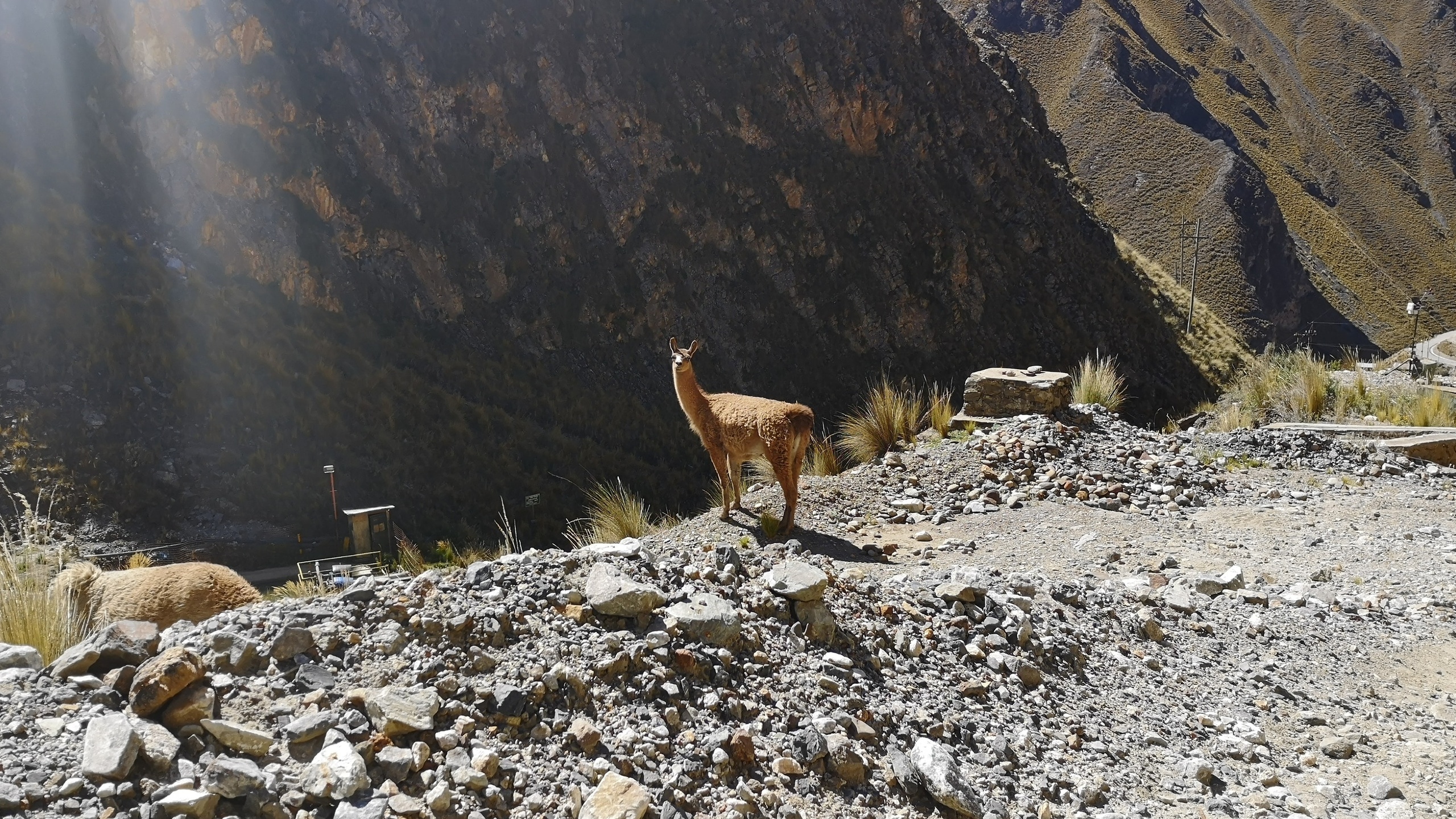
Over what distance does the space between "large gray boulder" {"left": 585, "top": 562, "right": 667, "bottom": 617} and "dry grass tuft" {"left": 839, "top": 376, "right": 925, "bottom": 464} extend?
722cm

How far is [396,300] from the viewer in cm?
2909

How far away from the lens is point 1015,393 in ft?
34.7

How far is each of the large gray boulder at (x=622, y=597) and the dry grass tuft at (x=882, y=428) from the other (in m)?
7.22

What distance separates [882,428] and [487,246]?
23235 millimetres

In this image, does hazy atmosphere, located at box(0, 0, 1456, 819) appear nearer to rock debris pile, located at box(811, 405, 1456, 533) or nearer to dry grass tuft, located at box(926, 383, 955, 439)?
rock debris pile, located at box(811, 405, 1456, 533)

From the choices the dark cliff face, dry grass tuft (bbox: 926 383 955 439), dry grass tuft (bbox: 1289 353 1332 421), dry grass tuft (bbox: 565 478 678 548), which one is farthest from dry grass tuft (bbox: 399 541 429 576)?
the dark cliff face

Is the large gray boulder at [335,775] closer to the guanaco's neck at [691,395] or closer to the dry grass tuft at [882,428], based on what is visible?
the guanaco's neck at [691,395]

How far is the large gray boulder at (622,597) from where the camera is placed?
3674 millimetres

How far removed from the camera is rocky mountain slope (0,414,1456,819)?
2.70m

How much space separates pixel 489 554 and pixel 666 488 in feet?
61.6

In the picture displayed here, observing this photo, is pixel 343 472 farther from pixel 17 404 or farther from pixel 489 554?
pixel 489 554

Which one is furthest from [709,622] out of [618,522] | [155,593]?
[618,522]

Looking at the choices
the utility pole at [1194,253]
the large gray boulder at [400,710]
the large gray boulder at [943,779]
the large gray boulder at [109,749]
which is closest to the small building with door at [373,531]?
the large gray boulder at [400,710]

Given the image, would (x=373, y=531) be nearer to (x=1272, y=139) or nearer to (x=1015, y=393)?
(x=1015, y=393)
